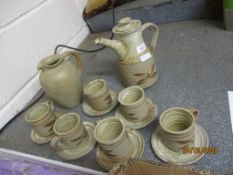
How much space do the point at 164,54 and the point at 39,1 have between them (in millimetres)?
532

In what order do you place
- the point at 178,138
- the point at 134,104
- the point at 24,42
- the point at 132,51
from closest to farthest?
the point at 178,138, the point at 134,104, the point at 132,51, the point at 24,42

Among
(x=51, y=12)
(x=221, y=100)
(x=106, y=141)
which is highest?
(x=51, y=12)

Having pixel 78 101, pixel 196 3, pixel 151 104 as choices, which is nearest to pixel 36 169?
pixel 78 101

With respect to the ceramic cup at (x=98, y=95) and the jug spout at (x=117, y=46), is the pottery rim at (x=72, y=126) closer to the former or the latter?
the ceramic cup at (x=98, y=95)

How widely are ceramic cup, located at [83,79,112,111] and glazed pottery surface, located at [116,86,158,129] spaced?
69 millimetres

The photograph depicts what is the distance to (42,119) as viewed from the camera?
2.41ft

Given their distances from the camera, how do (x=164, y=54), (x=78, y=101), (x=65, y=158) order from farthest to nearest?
(x=164, y=54) → (x=78, y=101) → (x=65, y=158)

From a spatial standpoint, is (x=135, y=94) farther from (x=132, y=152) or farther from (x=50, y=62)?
(x=50, y=62)

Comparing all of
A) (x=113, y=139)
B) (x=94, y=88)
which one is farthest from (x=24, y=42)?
(x=113, y=139)

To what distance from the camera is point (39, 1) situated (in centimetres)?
100

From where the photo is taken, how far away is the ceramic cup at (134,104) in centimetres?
68

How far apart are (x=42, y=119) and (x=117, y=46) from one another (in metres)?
0.31

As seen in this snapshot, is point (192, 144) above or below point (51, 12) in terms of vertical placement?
below

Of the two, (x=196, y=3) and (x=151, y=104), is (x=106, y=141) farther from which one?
(x=196, y=3)
